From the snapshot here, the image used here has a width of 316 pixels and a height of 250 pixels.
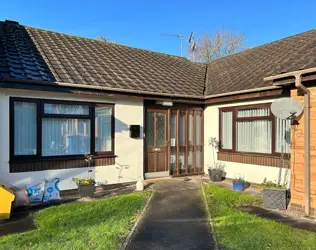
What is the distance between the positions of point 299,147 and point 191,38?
13.7 meters

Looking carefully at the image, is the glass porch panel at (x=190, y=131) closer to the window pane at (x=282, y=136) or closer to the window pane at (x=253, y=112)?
the window pane at (x=253, y=112)

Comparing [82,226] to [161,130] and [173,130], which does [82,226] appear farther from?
[173,130]

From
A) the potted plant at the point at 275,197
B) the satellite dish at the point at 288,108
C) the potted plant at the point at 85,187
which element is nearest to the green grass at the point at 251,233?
the potted plant at the point at 275,197

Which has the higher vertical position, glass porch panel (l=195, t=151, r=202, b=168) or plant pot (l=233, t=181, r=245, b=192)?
glass porch panel (l=195, t=151, r=202, b=168)

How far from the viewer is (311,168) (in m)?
5.63

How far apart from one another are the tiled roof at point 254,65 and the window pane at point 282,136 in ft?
4.08

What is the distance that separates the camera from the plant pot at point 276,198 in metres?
6.08

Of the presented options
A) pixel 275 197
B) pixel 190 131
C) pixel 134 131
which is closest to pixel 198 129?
pixel 190 131

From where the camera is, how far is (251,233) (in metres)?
4.63

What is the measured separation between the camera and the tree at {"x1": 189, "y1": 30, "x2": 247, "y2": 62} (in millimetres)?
24156

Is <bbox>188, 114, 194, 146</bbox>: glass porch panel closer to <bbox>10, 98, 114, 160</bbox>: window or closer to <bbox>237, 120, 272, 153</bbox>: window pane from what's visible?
<bbox>237, 120, 272, 153</bbox>: window pane

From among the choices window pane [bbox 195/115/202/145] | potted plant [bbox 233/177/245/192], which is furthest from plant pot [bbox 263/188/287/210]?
window pane [bbox 195/115/202/145]

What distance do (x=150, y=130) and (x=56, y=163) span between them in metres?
3.44

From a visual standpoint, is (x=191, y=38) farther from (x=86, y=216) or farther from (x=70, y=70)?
(x=86, y=216)
